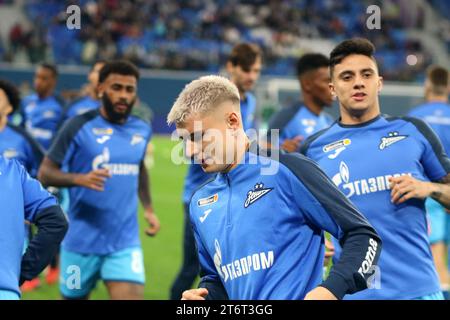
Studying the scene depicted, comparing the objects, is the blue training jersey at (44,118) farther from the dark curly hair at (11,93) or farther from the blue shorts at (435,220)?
the blue shorts at (435,220)

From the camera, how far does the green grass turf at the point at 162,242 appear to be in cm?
957

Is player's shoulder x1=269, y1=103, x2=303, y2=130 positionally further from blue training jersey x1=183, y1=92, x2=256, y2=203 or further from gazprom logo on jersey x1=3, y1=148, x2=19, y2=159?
gazprom logo on jersey x1=3, y1=148, x2=19, y2=159

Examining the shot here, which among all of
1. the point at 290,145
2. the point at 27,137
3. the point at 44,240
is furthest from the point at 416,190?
the point at 27,137

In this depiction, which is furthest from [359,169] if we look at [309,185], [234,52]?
[234,52]

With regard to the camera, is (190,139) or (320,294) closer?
(320,294)

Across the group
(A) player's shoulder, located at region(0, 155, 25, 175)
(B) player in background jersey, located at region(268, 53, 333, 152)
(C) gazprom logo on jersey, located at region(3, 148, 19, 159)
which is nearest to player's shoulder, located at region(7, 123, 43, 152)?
(C) gazprom logo on jersey, located at region(3, 148, 19, 159)

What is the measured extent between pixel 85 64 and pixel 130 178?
2514 centimetres

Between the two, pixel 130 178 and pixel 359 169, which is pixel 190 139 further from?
pixel 130 178

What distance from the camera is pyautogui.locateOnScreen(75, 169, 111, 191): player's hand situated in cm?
645

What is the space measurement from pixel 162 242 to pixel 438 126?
5144 mm

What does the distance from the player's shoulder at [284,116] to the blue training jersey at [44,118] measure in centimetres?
539

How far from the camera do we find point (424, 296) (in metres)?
4.64
